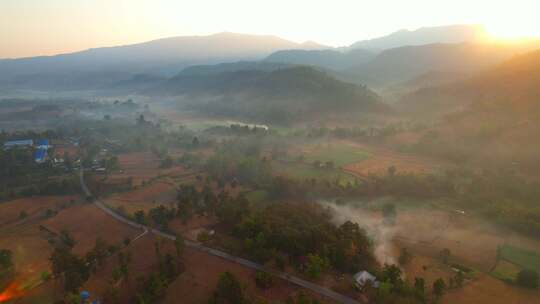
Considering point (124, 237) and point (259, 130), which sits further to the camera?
point (259, 130)

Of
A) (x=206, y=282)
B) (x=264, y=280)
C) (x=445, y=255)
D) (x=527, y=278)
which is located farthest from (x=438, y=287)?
(x=206, y=282)

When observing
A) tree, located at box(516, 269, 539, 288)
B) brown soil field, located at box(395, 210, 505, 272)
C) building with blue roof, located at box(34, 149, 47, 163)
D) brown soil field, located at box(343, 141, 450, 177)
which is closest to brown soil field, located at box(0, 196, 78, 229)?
building with blue roof, located at box(34, 149, 47, 163)

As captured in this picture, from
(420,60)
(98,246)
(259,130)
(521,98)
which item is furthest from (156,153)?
(420,60)

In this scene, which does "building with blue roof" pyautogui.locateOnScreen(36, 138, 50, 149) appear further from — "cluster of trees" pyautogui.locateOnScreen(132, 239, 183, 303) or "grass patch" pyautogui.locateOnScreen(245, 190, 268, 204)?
"cluster of trees" pyautogui.locateOnScreen(132, 239, 183, 303)

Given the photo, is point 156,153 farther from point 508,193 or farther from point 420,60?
point 420,60

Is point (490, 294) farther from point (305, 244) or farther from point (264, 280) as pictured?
point (264, 280)
